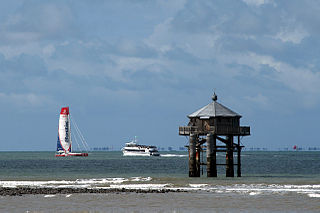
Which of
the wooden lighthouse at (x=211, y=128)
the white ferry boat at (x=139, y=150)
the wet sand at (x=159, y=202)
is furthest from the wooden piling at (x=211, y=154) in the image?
the white ferry boat at (x=139, y=150)

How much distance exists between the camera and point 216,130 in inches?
2092

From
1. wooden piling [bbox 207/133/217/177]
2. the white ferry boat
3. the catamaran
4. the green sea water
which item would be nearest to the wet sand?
wooden piling [bbox 207/133/217/177]

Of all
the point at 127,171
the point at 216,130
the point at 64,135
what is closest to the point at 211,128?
Answer: the point at 216,130

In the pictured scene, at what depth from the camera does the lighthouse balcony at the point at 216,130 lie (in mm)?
53250

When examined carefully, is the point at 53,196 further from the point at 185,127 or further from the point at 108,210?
the point at 185,127

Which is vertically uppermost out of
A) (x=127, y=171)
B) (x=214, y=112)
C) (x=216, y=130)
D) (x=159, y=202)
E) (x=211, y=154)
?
(x=214, y=112)

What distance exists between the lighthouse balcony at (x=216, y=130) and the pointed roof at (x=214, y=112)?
988 millimetres

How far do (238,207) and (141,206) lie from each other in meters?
4.74

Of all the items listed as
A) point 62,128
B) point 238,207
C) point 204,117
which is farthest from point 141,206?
point 62,128

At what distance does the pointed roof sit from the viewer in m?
53.4

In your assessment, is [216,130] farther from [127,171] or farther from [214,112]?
[127,171]

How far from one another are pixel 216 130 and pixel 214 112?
4.97 feet

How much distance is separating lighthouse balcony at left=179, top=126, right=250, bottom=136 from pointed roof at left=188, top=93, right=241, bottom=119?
988 millimetres

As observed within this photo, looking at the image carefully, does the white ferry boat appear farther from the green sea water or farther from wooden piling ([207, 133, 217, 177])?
wooden piling ([207, 133, 217, 177])
